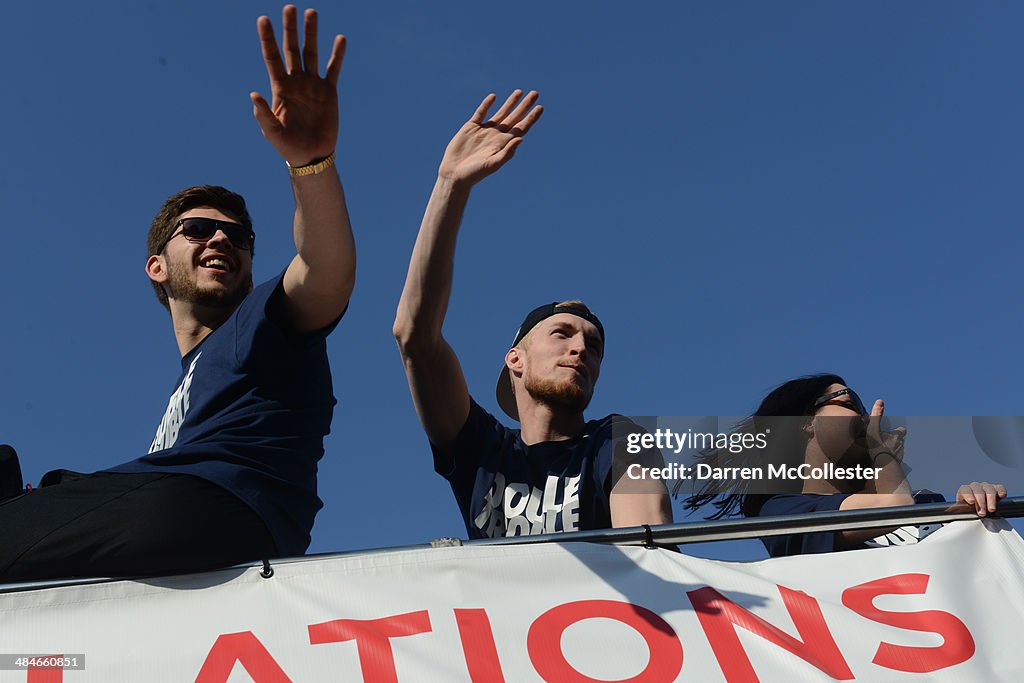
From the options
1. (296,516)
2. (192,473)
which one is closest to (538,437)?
(296,516)

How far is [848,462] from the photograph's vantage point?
431cm

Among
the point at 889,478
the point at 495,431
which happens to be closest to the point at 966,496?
the point at 889,478

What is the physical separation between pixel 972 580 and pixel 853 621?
1.41ft

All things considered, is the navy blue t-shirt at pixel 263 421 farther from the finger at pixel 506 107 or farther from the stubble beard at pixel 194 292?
the finger at pixel 506 107

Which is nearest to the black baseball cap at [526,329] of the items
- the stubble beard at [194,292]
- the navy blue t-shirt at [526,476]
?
the navy blue t-shirt at [526,476]

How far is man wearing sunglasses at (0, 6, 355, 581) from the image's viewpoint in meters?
2.94

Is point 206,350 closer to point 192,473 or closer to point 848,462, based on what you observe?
point 192,473

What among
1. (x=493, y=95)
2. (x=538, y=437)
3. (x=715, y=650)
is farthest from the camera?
(x=538, y=437)

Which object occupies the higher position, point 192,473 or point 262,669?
point 192,473

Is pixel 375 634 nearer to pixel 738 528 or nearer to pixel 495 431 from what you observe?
pixel 738 528

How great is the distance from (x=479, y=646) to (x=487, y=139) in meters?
1.90

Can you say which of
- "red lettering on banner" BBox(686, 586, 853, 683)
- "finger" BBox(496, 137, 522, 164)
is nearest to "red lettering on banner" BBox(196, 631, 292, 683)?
"red lettering on banner" BBox(686, 586, 853, 683)

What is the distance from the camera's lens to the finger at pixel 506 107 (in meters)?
4.17

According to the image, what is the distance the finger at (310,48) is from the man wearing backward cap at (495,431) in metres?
1.01
